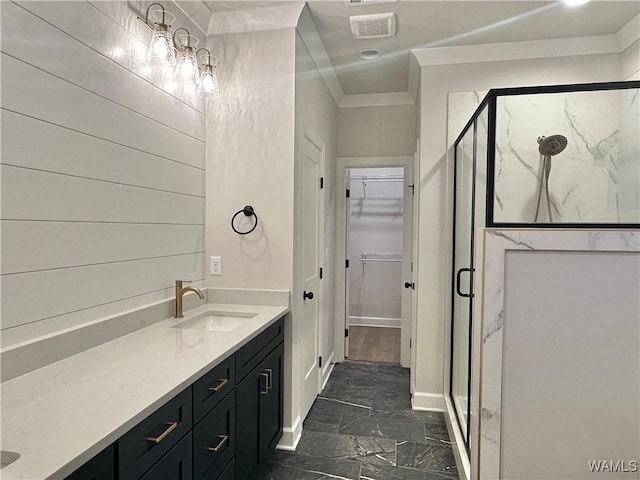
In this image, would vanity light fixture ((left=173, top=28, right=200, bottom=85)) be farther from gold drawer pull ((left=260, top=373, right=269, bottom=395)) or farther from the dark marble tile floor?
the dark marble tile floor

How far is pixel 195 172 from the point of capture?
92.3 inches

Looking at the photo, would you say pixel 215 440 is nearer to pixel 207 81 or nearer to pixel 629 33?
pixel 207 81

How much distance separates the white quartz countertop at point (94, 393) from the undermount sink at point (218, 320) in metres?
0.29

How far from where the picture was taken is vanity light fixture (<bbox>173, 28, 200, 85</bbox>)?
2066 mm

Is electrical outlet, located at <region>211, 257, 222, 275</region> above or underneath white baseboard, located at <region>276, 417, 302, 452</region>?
above

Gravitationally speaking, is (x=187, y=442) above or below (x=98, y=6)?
below

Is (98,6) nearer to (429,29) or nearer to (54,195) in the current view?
(54,195)

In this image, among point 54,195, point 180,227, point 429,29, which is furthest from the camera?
point 429,29

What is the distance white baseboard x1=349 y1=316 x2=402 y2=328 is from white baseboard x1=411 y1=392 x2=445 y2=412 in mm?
2434

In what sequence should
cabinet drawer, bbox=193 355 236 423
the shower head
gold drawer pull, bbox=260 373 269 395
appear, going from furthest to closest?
1. gold drawer pull, bbox=260 373 269 395
2. the shower head
3. cabinet drawer, bbox=193 355 236 423

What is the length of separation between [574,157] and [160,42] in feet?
6.67

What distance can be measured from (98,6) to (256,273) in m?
1.52

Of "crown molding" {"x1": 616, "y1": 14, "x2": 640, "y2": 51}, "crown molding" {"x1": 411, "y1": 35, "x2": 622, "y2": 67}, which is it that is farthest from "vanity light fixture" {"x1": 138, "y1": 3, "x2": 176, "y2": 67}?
"crown molding" {"x1": 616, "y1": 14, "x2": 640, "y2": 51}

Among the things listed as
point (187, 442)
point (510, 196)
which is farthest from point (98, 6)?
point (510, 196)
